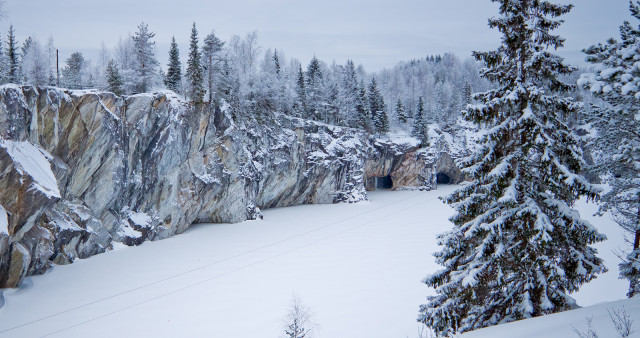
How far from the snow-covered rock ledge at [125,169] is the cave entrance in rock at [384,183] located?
23186 millimetres

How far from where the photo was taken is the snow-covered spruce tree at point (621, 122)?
7.47 metres

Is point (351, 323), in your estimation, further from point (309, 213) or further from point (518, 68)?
point (309, 213)

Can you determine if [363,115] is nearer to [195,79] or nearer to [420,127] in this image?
[420,127]

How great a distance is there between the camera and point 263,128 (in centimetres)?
3734

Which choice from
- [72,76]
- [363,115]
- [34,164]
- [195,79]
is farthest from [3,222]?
[363,115]

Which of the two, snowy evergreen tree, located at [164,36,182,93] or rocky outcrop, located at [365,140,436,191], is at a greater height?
snowy evergreen tree, located at [164,36,182,93]

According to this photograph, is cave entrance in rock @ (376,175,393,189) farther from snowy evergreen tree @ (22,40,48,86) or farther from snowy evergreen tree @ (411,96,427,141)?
snowy evergreen tree @ (22,40,48,86)

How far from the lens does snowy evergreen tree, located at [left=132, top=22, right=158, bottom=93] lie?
2964cm

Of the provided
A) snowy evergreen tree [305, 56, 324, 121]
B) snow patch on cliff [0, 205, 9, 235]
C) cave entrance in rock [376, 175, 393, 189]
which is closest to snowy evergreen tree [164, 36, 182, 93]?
snowy evergreen tree [305, 56, 324, 121]

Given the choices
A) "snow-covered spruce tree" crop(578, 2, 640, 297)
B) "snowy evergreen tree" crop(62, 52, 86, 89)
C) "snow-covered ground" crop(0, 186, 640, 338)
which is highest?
"snowy evergreen tree" crop(62, 52, 86, 89)

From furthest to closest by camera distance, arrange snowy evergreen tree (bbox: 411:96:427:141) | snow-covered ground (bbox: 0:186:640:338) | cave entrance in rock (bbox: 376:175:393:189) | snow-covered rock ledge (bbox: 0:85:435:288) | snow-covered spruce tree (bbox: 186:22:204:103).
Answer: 1. cave entrance in rock (bbox: 376:175:393:189)
2. snowy evergreen tree (bbox: 411:96:427:141)
3. snow-covered spruce tree (bbox: 186:22:204:103)
4. snow-covered rock ledge (bbox: 0:85:435:288)
5. snow-covered ground (bbox: 0:186:640:338)

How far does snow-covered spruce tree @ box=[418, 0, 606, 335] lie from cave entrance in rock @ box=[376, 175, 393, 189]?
55.9 m

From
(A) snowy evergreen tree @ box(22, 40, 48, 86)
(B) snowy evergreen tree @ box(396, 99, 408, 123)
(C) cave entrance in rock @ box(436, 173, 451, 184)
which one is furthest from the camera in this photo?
(C) cave entrance in rock @ box(436, 173, 451, 184)

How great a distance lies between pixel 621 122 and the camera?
8828 mm
